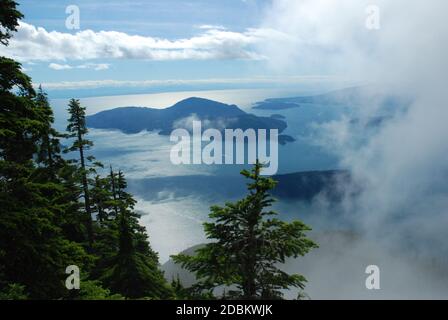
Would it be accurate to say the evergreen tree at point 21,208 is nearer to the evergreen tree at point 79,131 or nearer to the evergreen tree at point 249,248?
the evergreen tree at point 249,248

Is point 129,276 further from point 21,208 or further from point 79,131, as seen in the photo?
point 79,131

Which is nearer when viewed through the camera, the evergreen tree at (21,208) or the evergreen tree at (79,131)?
the evergreen tree at (21,208)

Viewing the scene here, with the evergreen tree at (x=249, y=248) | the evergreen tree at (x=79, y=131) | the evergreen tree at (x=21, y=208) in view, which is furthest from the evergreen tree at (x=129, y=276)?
the evergreen tree at (x=249, y=248)

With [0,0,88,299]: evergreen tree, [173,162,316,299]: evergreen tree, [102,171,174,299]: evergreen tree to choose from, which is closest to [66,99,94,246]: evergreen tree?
[102,171,174,299]: evergreen tree

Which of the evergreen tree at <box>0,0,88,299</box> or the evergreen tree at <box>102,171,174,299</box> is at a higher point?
the evergreen tree at <box>0,0,88,299</box>

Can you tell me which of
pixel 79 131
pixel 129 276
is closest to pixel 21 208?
pixel 129 276

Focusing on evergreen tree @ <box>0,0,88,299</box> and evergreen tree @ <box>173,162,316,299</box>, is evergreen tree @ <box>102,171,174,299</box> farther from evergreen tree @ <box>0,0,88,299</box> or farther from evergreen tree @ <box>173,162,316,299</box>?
evergreen tree @ <box>173,162,316,299</box>
